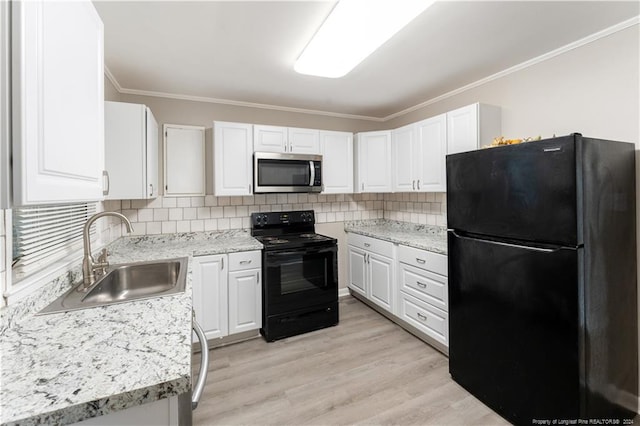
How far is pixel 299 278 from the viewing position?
2943mm

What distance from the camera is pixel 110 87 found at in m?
2.56

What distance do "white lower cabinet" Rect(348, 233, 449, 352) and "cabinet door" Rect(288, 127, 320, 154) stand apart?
1.19 meters

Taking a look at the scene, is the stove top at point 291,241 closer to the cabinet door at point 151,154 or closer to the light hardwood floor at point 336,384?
the light hardwood floor at point 336,384

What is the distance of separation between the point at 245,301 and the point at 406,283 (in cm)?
153

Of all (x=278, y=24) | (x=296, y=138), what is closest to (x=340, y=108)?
(x=296, y=138)

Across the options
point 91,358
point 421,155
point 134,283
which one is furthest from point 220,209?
point 91,358

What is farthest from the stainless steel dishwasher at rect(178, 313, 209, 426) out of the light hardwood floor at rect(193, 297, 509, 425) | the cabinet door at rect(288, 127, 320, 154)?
the cabinet door at rect(288, 127, 320, 154)

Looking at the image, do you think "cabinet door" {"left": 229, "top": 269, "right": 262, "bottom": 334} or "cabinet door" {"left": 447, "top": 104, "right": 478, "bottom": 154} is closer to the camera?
"cabinet door" {"left": 447, "top": 104, "right": 478, "bottom": 154}

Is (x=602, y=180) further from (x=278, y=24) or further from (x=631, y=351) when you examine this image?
(x=278, y=24)

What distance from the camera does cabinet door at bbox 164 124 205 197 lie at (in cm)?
295

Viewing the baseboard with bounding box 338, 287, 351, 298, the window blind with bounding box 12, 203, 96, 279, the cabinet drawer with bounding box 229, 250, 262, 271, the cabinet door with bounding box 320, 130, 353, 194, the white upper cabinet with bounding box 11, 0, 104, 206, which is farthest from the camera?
the baseboard with bounding box 338, 287, 351, 298

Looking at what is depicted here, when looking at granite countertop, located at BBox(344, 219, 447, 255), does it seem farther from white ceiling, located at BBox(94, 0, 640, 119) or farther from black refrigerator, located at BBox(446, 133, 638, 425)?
white ceiling, located at BBox(94, 0, 640, 119)

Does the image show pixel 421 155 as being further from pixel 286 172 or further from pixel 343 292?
pixel 343 292

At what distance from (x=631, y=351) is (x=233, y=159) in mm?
3244
